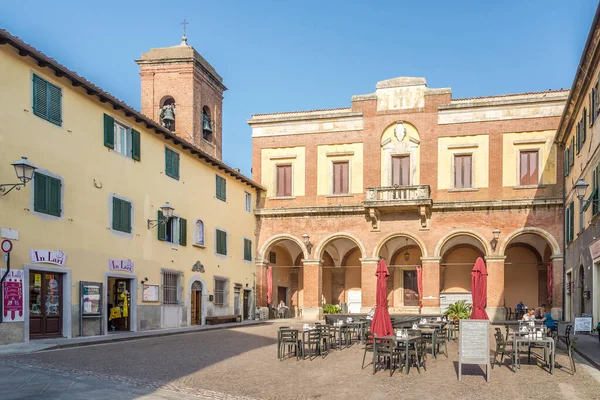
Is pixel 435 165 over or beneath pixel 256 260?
over

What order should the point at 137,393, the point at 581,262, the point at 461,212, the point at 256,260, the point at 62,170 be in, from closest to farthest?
1. the point at 137,393
2. the point at 62,170
3. the point at 581,262
4. the point at 461,212
5. the point at 256,260

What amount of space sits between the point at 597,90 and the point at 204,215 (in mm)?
16004

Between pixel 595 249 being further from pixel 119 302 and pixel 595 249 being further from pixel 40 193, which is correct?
pixel 40 193

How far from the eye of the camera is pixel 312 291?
102 feet

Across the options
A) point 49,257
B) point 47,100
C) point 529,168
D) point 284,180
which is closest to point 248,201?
point 284,180

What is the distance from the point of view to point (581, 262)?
21469 millimetres

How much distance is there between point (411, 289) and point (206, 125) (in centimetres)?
1446

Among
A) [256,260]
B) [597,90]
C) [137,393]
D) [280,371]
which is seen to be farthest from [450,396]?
[256,260]

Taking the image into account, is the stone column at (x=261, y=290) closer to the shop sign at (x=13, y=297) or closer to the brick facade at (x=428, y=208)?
the brick facade at (x=428, y=208)

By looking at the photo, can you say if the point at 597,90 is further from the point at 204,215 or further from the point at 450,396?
the point at 204,215

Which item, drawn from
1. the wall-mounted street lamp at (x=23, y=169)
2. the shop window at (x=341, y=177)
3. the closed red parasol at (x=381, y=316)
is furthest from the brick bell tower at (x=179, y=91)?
the closed red parasol at (x=381, y=316)

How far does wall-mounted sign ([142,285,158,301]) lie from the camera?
21.7 m

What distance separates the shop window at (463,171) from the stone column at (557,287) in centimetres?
530

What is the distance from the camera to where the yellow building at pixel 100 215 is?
15.8 meters
